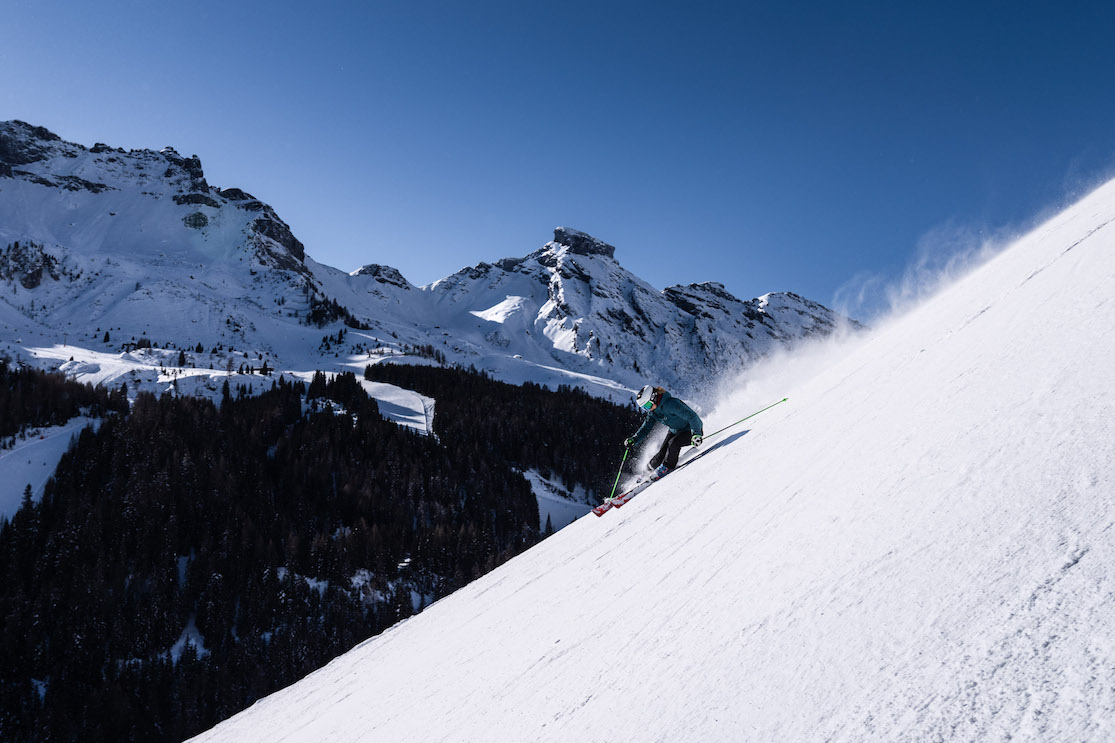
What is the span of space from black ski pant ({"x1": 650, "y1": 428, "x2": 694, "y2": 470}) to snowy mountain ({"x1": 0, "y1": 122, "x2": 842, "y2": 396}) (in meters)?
73.9

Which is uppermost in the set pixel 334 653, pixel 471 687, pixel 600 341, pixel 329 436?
pixel 600 341

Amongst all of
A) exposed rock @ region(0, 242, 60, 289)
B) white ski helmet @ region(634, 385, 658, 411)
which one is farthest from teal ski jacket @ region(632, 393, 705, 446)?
exposed rock @ region(0, 242, 60, 289)

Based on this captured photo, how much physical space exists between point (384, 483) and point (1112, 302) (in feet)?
183

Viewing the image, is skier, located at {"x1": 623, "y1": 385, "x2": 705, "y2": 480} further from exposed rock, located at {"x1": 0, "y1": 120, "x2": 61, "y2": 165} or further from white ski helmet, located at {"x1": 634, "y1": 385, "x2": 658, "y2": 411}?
exposed rock, located at {"x1": 0, "y1": 120, "x2": 61, "y2": 165}

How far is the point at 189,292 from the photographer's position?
351ft

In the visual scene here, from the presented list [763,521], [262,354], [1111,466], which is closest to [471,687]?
[763,521]

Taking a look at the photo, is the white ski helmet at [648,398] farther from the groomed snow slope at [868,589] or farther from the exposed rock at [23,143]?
the exposed rock at [23,143]

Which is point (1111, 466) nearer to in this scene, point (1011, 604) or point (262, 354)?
point (1011, 604)

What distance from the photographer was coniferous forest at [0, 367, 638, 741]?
1277 inches

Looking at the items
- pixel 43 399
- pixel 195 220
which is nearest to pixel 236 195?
pixel 195 220

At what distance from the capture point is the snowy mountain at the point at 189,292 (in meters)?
89.7

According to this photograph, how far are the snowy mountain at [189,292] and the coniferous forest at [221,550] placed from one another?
2334 cm

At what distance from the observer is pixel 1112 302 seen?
4383 mm

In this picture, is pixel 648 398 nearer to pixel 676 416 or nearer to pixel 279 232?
pixel 676 416
